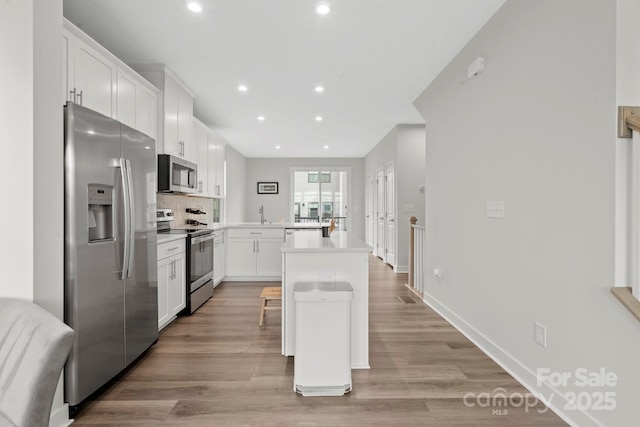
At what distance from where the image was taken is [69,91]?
225cm

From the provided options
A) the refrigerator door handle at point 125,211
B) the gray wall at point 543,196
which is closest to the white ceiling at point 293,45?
the gray wall at point 543,196

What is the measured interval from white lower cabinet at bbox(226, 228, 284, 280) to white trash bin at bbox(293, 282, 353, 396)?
Answer: 10.6 ft

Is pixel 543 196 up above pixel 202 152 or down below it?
below

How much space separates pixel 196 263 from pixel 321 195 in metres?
6.12

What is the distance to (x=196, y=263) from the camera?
3812 millimetres

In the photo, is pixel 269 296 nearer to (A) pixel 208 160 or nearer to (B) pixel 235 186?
(A) pixel 208 160

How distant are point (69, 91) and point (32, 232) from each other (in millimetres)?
1132

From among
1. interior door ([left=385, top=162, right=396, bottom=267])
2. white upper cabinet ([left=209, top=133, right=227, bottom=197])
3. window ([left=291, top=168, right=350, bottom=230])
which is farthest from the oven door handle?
window ([left=291, top=168, right=350, bottom=230])

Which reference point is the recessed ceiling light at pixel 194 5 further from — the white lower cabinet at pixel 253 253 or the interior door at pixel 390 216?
the interior door at pixel 390 216

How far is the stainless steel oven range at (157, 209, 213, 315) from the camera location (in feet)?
12.0

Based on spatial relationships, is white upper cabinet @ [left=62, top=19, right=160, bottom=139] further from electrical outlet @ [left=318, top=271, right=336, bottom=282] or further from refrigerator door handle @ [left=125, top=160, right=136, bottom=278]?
electrical outlet @ [left=318, top=271, right=336, bottom=282]

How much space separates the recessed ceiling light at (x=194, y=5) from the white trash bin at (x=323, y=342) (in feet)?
7.12

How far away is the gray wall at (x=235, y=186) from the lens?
25.2 ft

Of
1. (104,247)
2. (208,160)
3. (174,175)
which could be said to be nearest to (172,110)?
(174,175)
